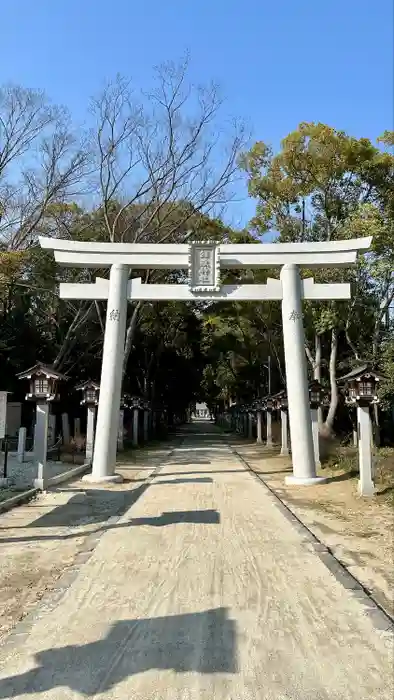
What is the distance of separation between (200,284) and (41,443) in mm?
5421

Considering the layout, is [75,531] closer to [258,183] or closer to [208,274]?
[208,274]

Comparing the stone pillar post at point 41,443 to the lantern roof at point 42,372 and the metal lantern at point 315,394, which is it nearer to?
the lantern roof at point 42,372

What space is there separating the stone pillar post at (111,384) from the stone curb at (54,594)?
502cm

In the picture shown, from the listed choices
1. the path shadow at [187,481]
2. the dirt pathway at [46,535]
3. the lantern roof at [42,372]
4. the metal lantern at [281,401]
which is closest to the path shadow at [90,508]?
the dirt pathway at [46,535]

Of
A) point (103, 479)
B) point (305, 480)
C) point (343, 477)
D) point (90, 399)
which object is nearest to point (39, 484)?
point (103, 479)

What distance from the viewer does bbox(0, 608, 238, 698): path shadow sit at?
3525 mm

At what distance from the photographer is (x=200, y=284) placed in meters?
14.4

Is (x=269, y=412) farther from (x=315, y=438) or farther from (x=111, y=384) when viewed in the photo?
(x=111, y=384)

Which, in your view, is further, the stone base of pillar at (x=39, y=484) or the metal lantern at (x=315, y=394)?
the metal lantern at (x=315, y=394)

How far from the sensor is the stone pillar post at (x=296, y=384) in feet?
44.7

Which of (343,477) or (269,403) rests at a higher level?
(269,403)

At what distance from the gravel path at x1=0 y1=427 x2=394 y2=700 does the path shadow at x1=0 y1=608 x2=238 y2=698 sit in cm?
1

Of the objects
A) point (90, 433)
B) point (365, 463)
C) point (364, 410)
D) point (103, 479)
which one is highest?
point (364, 410)

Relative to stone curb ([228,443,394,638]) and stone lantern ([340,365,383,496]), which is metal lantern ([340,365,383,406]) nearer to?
stone lantern ([340,365,383,496])
